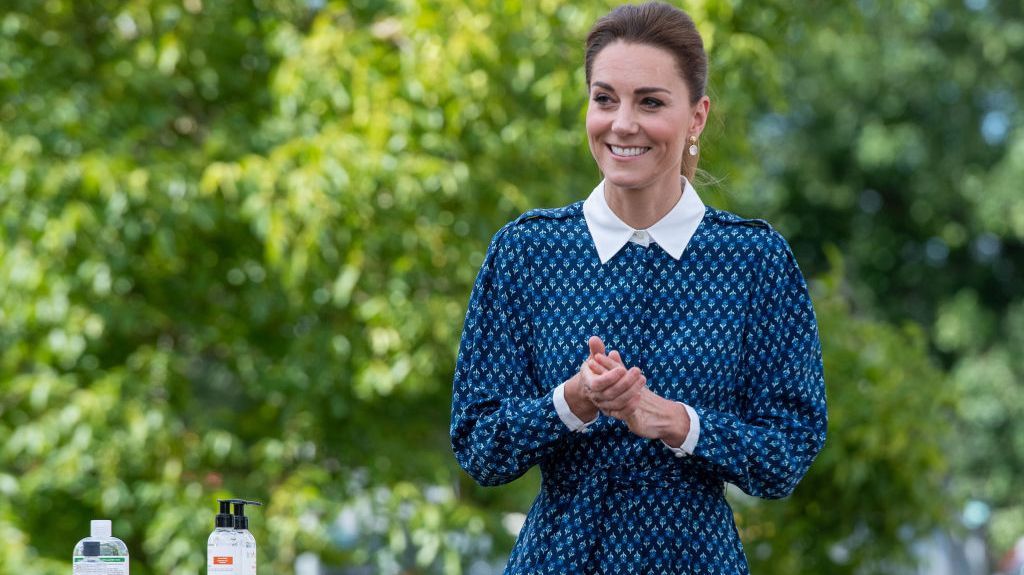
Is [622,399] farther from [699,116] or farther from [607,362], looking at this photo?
[699,116]

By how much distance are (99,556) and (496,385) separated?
2.55 ft

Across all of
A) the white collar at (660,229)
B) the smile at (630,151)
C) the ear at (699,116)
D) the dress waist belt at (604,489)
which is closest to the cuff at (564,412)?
the dress waist belt at (604,489)

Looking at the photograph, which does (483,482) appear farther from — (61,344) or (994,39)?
(994,39)

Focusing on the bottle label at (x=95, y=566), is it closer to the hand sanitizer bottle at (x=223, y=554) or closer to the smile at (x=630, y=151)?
the hand sanitizer bottle at (x=223, y=554)

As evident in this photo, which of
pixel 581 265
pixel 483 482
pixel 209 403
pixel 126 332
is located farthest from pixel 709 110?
pixel 209 403

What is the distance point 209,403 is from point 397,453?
134cm

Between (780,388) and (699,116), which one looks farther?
(699,116)

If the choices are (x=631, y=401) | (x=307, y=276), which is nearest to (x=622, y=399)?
(x=631, y=401)

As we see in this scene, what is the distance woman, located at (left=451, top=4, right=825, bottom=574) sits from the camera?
216 cm

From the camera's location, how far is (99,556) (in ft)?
8.39

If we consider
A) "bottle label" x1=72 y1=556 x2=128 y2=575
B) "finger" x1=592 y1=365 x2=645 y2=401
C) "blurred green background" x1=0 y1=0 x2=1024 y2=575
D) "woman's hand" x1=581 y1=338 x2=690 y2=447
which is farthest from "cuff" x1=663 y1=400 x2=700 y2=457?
"blurred green background" x1=0 y1=0 x2=1024 y2=575

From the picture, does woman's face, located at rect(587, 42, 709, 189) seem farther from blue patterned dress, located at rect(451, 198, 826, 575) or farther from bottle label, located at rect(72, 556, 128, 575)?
bottle label, located at rect(72, 556, 128, 575)

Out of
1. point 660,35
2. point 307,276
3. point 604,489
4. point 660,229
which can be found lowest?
point 604,489

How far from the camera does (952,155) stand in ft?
50.7
